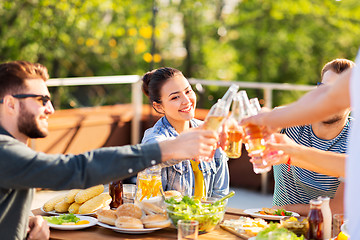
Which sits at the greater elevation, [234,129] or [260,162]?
[234,129]

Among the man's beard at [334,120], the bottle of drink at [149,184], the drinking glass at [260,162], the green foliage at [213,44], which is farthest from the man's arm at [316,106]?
the green foliage at [213,44]

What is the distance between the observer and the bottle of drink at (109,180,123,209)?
2715 millimetres

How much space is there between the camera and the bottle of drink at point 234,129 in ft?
6.95

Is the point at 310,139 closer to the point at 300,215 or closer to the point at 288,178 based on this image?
the point at 288,178

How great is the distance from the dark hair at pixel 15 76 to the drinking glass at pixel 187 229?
843 mm

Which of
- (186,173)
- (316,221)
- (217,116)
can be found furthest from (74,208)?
(316,221)

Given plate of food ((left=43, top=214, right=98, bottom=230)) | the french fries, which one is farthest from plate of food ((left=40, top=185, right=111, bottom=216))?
plate of food ((left=43, top=214, right=98, bottom=230))

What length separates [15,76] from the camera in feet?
6.72

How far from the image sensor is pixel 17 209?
2004 millimetres

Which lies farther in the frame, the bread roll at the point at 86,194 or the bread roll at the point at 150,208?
the bread roll at the point at 86,194

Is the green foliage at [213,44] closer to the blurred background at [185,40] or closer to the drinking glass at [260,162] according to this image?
the blurred background at [185,40]

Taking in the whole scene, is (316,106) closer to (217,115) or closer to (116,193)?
(217,115)

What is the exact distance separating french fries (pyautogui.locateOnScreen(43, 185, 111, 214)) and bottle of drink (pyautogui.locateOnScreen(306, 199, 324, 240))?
1.08 meters

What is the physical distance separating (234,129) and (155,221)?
0.58 metres
